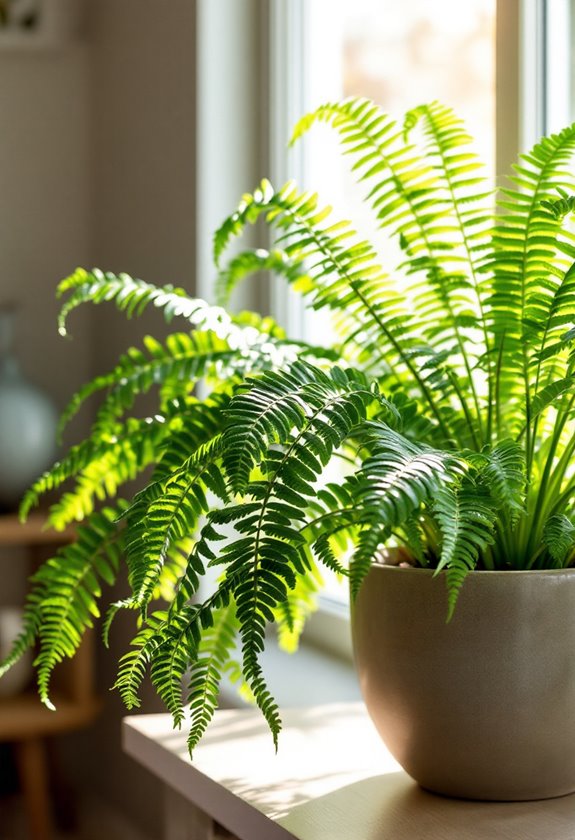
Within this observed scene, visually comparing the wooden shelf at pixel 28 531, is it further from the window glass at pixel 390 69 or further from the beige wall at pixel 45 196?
the window glass at pixel 390 69

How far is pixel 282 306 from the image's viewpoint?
6.00 ft

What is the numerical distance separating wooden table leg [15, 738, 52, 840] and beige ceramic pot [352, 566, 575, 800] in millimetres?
1237

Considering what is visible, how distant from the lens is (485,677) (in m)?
0.83

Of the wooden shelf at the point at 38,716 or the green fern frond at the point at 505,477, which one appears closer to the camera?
the green fern frond at the point at 505,477

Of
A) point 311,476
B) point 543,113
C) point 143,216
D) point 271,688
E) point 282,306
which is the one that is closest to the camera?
point 311,476

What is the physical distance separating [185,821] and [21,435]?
96cm

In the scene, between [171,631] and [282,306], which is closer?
[171,631]

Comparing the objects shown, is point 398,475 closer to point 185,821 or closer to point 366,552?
point 366,552

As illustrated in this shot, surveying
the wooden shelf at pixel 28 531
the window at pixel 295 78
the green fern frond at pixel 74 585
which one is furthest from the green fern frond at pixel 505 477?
the wooden shelf at pixel 28 531

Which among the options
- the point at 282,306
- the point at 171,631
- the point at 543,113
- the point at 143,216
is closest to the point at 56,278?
the point at 143,216

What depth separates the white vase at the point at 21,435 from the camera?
1959 mm

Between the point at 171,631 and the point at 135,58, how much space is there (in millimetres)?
1507

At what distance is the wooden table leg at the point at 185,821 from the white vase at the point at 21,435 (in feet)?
2.66

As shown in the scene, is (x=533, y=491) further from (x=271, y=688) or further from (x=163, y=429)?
(x=271, y=688)
